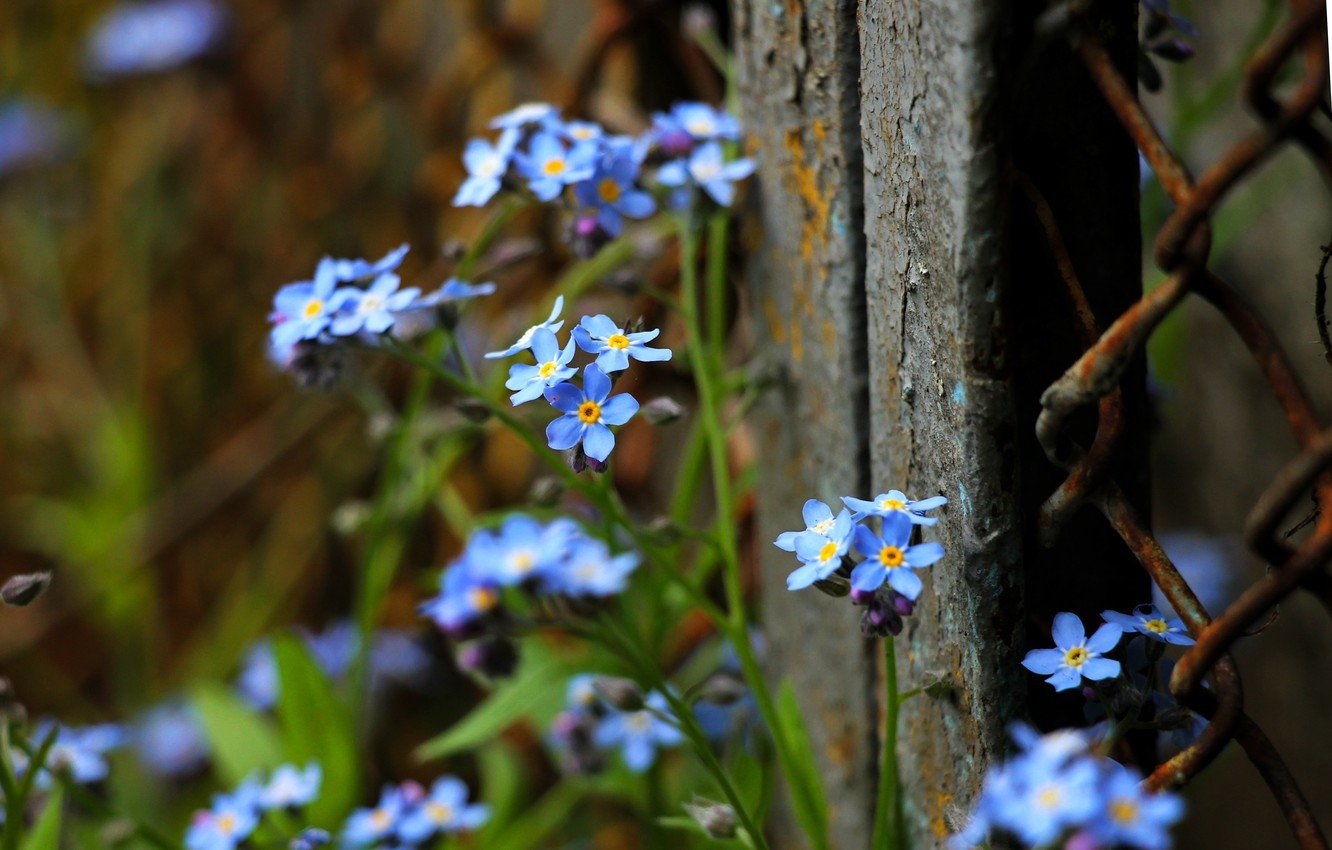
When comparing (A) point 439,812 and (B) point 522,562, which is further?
(A) point 439,812

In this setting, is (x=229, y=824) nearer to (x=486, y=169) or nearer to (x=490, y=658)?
(x=490, y=658)

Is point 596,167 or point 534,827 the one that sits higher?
point 596,167

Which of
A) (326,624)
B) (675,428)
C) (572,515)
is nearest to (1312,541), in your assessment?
(572,515)

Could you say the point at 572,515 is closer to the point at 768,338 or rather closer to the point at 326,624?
the point at 768,338

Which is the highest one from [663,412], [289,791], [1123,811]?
[663,412]

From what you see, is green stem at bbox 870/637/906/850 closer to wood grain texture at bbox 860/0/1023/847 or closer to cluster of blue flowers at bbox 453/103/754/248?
wood grain texture at bbox 860/0/1023/847

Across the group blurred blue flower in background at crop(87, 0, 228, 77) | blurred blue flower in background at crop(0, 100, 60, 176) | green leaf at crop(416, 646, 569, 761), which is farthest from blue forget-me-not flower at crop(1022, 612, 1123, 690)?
blurred blue flower in background at crop(0, 100, 60, 176)

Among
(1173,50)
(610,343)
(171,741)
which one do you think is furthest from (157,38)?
(1173,50)
